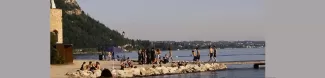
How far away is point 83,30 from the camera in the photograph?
131 m

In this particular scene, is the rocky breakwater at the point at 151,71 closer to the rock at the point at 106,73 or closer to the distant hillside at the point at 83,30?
the rock at the point at 106,73

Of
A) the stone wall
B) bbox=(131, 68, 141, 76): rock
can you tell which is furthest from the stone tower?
bbox=(131, 68, 141, 76): rock

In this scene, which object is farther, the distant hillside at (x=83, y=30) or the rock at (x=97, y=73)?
the distant hillside at (x=83, y=30)

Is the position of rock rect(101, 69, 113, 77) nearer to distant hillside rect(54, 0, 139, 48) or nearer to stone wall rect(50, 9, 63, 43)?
stone wall rect(50, 9, 63, 43)

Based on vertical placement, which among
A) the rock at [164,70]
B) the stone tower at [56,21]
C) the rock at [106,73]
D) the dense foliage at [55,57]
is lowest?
the rock at [164,70]

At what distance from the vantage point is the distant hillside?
122338 millimetres

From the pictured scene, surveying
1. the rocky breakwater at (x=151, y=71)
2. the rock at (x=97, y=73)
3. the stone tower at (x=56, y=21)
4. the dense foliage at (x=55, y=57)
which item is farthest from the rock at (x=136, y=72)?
the stone tower at (x=56, y=21)

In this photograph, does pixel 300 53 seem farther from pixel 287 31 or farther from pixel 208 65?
pixel 208 65

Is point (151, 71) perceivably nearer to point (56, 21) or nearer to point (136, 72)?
point (136, 72)

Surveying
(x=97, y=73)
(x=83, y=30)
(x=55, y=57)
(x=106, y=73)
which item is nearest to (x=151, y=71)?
(x=106, y=73)

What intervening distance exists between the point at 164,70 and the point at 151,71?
3.93 feet

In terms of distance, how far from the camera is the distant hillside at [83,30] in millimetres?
122338

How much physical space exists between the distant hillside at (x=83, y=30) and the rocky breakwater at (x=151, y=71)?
8560 centimetres

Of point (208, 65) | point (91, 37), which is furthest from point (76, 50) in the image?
point (208, 65)
